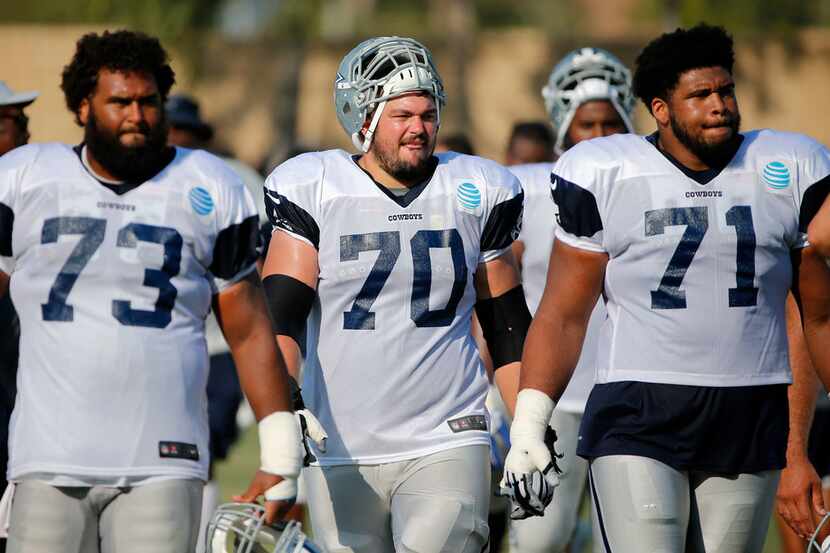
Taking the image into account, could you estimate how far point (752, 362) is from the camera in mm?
5062

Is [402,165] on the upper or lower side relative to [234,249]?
upper

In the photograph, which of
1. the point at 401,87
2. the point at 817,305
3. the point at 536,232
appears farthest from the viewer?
the point at 536,232

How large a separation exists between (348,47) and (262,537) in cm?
1964

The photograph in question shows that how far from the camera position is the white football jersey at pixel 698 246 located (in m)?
5.04

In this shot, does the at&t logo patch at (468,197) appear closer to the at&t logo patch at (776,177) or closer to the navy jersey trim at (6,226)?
the at&t logo patch at (776,177)

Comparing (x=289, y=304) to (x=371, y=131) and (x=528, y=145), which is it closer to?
(x=371, y=131)

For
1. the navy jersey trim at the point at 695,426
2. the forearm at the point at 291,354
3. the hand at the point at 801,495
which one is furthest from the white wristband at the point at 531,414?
the hand at the point at 801,495

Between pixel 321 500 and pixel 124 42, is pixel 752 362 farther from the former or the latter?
pixel 124 42

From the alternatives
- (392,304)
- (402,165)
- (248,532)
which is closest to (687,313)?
(392,304)

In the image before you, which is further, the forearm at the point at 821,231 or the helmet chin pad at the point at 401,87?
the helmet chin pad at the point at 401,87

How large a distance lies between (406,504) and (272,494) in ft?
2.16

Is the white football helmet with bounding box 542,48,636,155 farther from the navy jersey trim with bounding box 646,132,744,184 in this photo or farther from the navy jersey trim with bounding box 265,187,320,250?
the navy jersey trim with bounding box 265,187,320,250

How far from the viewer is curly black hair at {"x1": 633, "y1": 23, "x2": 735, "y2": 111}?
5191 millimetres

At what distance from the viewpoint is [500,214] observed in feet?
17.7
